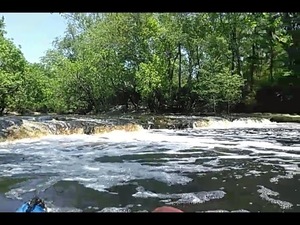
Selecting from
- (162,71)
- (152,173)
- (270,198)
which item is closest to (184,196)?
(270,198)

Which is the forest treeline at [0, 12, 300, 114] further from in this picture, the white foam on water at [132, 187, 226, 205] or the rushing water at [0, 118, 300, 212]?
the white foam on water at [132, 187, 226, 205]

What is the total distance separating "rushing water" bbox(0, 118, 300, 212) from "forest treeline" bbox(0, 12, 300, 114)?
294cm

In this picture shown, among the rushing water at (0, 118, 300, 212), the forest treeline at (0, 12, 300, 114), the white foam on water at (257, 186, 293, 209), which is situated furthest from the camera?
the forest treeline at (0, 12, 300, 114)

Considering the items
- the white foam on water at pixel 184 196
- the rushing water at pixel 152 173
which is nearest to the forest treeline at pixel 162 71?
the rushing water at pixel 152 173

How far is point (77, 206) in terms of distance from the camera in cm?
285

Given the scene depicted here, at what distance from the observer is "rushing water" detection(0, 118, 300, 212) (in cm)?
296

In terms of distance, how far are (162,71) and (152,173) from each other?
6.01 meters

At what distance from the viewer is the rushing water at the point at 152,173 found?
296cm

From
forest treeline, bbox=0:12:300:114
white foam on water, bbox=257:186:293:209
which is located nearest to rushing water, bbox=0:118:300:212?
white foam on water, bbox=257:186:293:209

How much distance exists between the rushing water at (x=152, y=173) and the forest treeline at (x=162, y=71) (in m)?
2.94

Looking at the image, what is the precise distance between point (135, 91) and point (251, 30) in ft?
11.9
